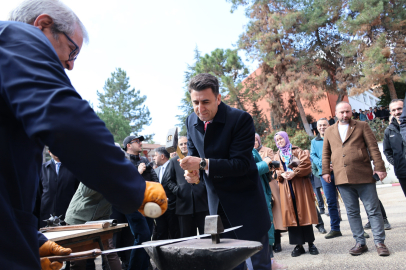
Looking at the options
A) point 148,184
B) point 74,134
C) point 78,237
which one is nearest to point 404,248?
point 78,237

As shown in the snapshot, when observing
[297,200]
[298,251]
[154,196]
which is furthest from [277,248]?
[154,196]

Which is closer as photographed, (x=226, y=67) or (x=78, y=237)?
(x=78, y=237)

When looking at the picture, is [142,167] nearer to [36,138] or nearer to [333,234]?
[333,234]

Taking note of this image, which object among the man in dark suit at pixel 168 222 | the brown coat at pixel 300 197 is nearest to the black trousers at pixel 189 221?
the man in dark suit at pixel 168 222

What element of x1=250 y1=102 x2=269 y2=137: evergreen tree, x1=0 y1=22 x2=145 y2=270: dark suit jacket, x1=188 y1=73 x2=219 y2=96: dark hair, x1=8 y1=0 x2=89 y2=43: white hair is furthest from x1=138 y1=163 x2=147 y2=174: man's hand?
x1=250 y1=102 x2=269 y2=137: evergreen tree

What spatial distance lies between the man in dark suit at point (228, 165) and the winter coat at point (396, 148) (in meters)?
3.53

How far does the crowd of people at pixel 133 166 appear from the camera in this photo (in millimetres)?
959

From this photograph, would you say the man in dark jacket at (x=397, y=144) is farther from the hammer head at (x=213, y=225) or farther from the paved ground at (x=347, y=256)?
the hammer head at (x=213, y=225)

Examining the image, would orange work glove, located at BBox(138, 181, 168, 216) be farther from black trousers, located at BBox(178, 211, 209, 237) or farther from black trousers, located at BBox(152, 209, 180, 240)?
black trousers, located at BBox(152, 209, 180, 240)

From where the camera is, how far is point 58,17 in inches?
50.8

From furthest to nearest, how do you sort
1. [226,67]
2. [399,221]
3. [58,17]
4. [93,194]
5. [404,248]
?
[226,67]
[399,221]
[404,248]
[93,194]
[58,17]

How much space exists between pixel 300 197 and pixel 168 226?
2378 millimetres

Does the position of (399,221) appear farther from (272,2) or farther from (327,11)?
(272,2)

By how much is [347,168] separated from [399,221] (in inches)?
108
